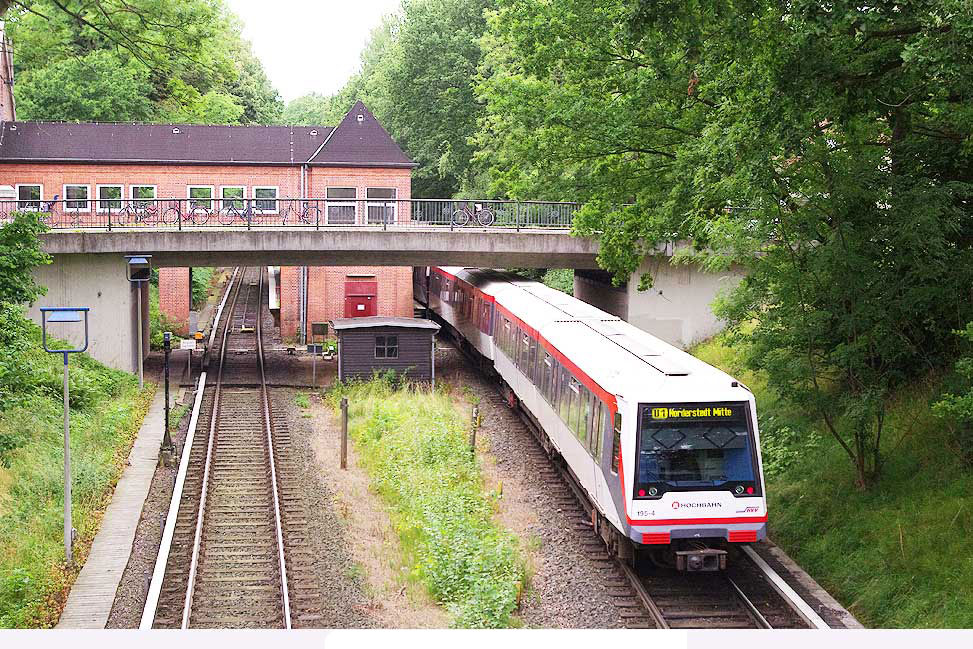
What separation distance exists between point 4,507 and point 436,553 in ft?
21.2

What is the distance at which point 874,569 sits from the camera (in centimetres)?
1229

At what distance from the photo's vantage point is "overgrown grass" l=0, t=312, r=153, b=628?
12.2 meters

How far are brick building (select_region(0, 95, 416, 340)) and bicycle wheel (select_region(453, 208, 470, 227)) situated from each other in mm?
7349

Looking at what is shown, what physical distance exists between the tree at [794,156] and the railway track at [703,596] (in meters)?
2.41

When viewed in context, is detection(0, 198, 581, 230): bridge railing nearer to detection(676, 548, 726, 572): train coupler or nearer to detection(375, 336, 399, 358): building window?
detection(375, 336, 399, 358): building window

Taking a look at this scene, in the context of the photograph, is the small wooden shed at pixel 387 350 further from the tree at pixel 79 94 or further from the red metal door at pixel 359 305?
the tree at pixel 79 94

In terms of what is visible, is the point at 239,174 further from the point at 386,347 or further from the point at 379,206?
the point at 386,347

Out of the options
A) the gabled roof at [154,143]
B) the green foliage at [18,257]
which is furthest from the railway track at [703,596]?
the gabled roof at [154,143]

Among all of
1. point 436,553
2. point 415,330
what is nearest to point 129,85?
point 415,330

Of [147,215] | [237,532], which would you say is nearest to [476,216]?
[147,215]

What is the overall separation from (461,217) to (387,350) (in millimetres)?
4780

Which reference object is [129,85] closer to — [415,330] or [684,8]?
[415,330]

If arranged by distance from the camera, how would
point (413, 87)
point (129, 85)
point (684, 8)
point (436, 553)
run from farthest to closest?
1. point (413, 87)
2. point (129, 85)
3. point (436, 553)
4. point (684, 8)

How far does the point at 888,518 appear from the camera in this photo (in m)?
13.0
